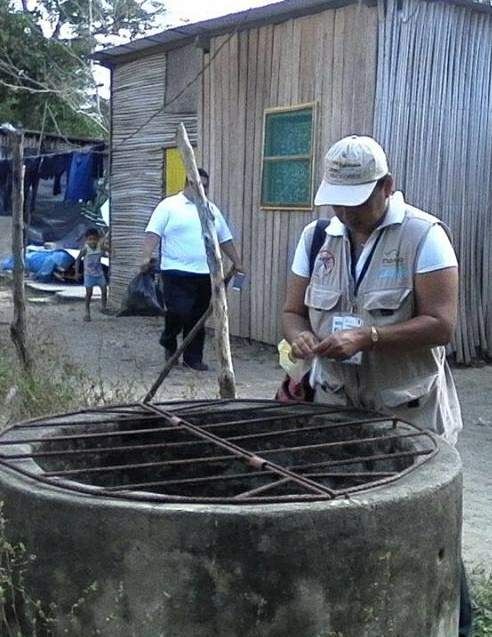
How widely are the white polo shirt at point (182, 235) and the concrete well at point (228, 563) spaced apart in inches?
224

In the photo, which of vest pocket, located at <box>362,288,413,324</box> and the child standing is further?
the child standing

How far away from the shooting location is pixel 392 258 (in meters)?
3.42

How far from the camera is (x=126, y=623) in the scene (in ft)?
8.98

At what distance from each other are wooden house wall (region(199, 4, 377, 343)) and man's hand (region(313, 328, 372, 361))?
6.05 m

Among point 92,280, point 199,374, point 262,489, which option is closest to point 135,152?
point 92,280

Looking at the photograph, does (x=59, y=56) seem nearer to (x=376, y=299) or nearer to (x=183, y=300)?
(x=183, y=300)

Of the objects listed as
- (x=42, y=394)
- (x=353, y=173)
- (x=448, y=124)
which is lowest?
(x=42, y=394)

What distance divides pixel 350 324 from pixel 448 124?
6.24 meters

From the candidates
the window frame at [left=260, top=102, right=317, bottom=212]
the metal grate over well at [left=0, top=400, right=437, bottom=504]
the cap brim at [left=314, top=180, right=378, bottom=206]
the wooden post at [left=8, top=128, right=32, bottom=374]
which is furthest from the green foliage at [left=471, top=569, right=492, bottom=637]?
the window frame at [left=260, top=102, right=317, bottom=212]

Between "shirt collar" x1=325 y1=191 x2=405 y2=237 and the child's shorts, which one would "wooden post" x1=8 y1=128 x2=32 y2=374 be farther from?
the child's shorts

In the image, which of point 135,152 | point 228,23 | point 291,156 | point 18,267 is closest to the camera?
point 18,267

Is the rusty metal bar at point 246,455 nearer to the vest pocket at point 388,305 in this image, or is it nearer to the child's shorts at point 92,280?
the vest pocket at point 388,305

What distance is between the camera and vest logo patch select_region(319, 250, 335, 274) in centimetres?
358

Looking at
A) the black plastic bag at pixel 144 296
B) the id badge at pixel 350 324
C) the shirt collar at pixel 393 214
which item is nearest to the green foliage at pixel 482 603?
the id badge at pixel 350 324
